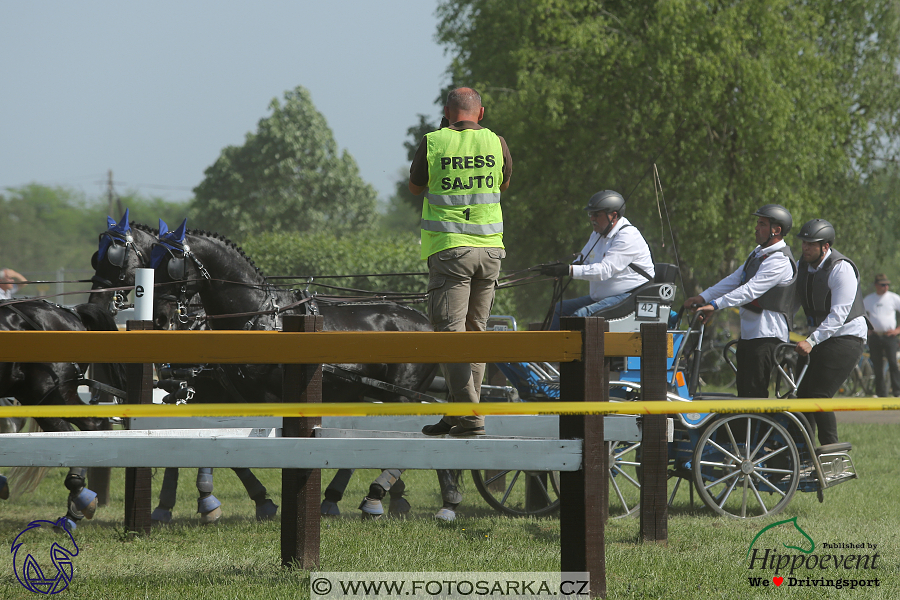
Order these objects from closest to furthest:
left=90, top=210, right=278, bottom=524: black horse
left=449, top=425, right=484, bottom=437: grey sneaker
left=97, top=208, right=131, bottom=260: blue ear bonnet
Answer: left=449, top=425, right=484, bottom=437: grey sneaker → left=90, top=210, right=278, bottom=524: black horse → left=97, top=208, right=131, bottom=260: blue ear bonnet

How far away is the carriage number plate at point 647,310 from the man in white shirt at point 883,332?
404 inches

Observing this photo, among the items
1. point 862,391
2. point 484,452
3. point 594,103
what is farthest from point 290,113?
point 484,452

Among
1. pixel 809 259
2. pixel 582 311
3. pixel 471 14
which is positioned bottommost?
pixel 582 311

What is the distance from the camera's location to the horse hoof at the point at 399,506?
7176 mm

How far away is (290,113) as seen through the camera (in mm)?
49438

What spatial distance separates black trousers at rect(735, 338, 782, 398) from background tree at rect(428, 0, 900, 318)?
1107 cm

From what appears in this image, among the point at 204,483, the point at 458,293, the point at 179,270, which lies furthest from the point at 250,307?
the point at 458,293

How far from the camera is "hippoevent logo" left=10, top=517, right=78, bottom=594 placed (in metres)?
4.27

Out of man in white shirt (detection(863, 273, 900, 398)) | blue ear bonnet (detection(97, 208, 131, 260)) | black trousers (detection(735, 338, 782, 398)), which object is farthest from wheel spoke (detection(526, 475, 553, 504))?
man in white shirt (detection(863, 273, 900, 398))

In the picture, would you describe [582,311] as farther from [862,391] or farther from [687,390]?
[862,391]

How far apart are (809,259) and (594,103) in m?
12.9

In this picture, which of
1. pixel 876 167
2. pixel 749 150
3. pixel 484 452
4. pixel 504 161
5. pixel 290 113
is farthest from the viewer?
pixel 290 113

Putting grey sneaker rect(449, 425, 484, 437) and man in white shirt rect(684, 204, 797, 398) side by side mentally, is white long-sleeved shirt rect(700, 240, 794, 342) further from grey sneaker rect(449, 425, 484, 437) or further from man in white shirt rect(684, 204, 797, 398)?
grey sneaker rect(449, 425, 484, 437)

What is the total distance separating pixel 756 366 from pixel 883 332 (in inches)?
382
